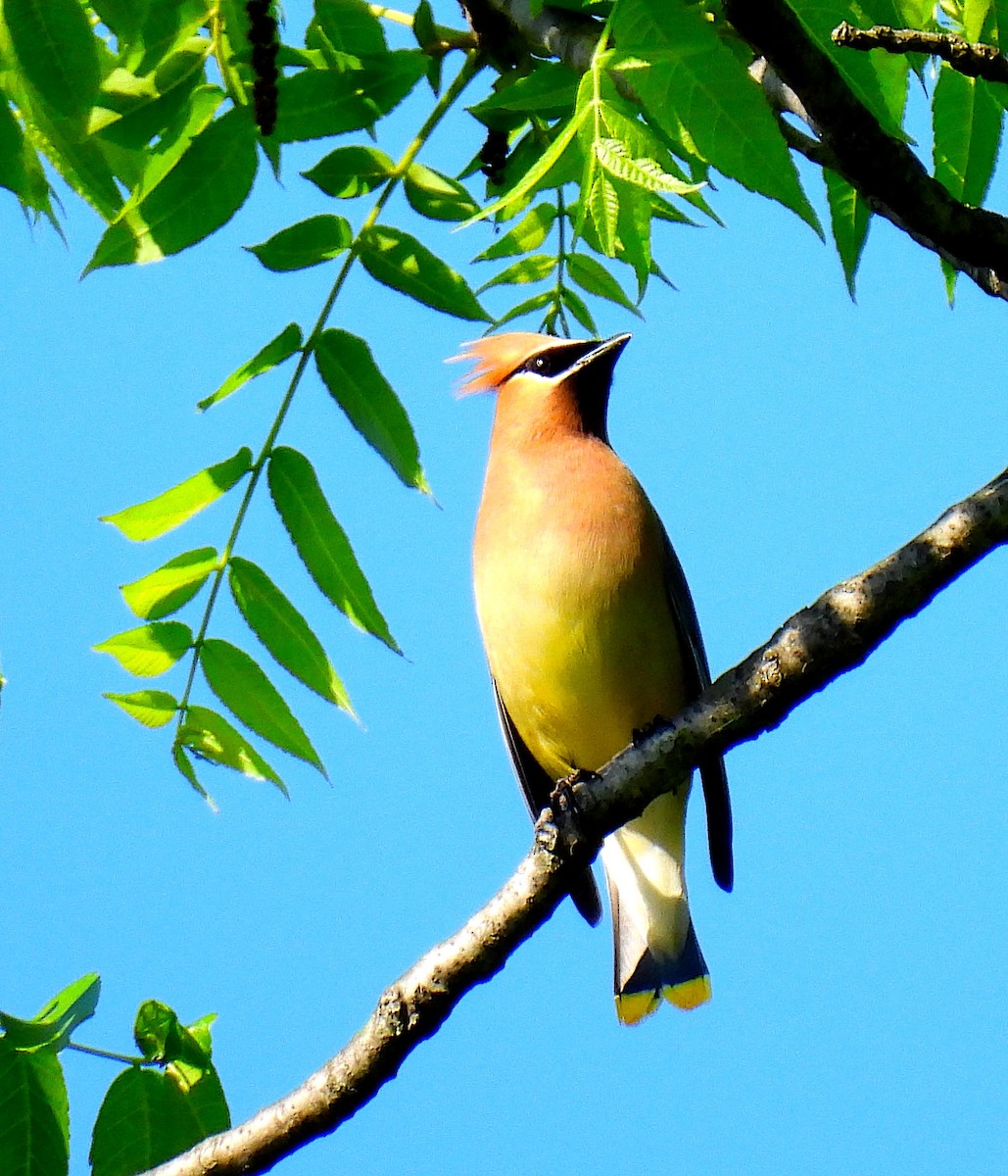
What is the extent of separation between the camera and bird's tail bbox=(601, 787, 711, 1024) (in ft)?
14.5

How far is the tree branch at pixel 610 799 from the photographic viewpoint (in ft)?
8.12

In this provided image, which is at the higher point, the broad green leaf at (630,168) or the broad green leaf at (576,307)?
the broad green leaf at (576,307)

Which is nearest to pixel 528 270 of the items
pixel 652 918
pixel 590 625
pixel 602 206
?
pixel 590 625

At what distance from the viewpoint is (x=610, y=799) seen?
110 inches

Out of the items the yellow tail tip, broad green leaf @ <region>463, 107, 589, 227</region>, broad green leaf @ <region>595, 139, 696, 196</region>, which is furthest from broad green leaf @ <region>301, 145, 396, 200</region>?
the yellow tail tip

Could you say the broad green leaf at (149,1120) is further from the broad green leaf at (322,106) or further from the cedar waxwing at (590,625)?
the broad green leaf at (322,106)

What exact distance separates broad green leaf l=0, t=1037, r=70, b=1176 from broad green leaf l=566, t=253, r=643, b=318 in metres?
2.28

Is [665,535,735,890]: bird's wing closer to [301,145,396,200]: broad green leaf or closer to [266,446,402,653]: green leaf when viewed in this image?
[266,446,402,653]: green leaf

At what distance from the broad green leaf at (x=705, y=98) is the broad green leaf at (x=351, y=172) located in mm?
1222

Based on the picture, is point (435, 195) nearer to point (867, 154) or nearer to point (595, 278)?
point (595, 278)

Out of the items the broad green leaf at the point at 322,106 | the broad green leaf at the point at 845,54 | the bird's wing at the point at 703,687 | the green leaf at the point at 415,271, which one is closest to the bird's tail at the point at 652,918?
the bird's wing at the point at 703,687

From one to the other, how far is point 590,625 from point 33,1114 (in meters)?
1.74

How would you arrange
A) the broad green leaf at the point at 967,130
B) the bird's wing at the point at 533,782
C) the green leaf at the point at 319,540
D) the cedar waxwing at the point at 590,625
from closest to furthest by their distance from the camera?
the broad green leaf at the point at 967,130 < the green leaf at the point at 319,540 < the cedar waxwing at the point at 590,625 < the bird's wing at the point at 533,782

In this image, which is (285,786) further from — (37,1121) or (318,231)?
(318,231)
